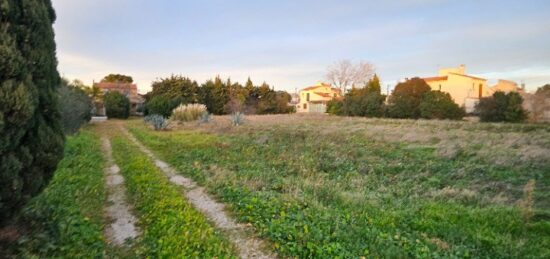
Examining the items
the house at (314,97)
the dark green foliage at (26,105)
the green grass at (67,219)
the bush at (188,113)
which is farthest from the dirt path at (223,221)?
the house at (314,97)

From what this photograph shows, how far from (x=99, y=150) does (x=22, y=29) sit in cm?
1041

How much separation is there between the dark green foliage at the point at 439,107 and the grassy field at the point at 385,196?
27356mm

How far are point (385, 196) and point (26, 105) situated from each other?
6309mm

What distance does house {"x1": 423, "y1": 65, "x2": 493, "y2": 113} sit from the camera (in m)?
57.3

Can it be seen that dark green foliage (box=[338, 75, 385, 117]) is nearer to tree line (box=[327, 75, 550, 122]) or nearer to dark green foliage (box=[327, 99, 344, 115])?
tree line (box=[327, 75, 550, 122])

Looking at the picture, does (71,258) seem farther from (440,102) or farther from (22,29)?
(440,102)

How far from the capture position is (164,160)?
1135 centimetres

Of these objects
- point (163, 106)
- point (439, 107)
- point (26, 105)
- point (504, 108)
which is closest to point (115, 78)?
point (163, 106)

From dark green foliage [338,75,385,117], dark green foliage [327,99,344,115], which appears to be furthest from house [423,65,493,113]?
dark green foliage [327,99,344,115]

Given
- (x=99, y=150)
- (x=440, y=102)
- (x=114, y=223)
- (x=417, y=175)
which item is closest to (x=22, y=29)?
(x=114, y=223)

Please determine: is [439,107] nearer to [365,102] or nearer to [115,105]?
[365,102]

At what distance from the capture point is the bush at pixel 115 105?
4219cm

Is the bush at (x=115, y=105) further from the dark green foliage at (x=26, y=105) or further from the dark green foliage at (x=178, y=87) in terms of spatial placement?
the dark green foliage at (x=26, y=105)

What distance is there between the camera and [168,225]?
525cm
